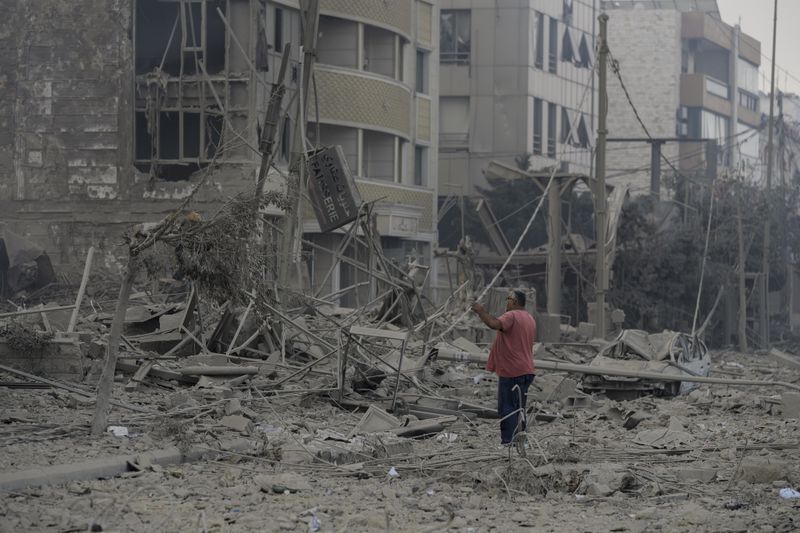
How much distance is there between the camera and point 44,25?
113 ft

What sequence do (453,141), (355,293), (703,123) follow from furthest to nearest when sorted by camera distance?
(703,123)
(453,141)
(355,293)

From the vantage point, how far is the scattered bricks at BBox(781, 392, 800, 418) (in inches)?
695

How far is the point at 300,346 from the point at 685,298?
94.5 ft

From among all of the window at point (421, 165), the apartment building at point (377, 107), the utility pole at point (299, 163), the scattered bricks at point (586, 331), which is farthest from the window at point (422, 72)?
the utility pole at point (299, 163)

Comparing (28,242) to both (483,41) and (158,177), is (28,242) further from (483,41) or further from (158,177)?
(483,41)

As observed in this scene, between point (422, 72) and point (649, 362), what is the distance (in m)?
25.8

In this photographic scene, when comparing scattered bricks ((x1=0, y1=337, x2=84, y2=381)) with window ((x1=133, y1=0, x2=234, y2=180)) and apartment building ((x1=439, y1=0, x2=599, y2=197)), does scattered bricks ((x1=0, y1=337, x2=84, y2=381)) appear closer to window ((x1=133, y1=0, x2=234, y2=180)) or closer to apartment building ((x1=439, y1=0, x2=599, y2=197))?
window ((x1=133, y1=0, x2=234, y2=180))

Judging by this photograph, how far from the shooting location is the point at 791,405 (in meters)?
17.7

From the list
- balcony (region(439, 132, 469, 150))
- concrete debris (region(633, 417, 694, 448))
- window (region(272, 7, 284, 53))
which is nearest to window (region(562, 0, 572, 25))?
balcony (region(439, 132, 469, 150))

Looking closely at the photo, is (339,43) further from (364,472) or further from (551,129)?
(364,472)

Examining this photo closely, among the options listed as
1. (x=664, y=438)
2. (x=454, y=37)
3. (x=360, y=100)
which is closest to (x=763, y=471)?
(x=664, y=438)

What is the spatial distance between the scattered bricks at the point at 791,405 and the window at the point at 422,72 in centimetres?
2889

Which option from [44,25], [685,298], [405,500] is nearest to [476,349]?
[405,500]

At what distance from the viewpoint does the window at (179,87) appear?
33406mm
